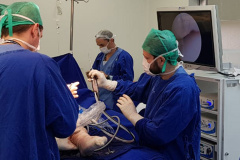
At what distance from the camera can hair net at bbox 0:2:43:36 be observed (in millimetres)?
1340

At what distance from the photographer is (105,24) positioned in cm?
423

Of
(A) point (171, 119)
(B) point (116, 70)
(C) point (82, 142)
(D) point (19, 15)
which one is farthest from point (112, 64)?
(D) point (19, 15)

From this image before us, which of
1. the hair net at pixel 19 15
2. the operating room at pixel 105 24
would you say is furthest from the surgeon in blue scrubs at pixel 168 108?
the operating room at pixel 105 24

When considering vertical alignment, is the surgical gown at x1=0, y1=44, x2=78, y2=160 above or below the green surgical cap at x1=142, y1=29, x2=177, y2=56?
below

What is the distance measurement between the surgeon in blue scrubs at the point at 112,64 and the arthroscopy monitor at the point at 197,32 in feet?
1.84

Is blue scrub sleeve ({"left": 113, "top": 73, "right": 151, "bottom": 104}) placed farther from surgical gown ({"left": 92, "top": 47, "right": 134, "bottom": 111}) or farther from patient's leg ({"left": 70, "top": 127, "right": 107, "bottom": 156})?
surgical gown ({"left": 92, "top": 47, "right": 134, "bottom": 111})

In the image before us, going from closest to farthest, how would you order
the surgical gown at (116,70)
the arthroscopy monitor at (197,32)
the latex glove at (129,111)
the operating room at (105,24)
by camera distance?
the latex glove at (129,111), the arthroscopy monitor at (197,32), the surgical gown at (116,70), the operating room at (105,24)

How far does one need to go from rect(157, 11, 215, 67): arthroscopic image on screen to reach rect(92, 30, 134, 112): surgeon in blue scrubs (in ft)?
1.88

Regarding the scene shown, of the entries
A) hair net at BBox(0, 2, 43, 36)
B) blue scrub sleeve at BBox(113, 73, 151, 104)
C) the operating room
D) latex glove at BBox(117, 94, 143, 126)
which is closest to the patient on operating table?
latex glove at BBox(117, 94, 143, 126)

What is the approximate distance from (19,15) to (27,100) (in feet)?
1.26

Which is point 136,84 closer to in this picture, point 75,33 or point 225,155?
point 225,155

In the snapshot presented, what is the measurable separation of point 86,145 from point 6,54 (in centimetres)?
67

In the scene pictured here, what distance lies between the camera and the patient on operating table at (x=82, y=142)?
1.62 m

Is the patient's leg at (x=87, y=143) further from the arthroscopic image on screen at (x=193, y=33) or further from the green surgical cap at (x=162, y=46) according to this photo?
the arthroscopic image on screen at (x=193, y=33)
